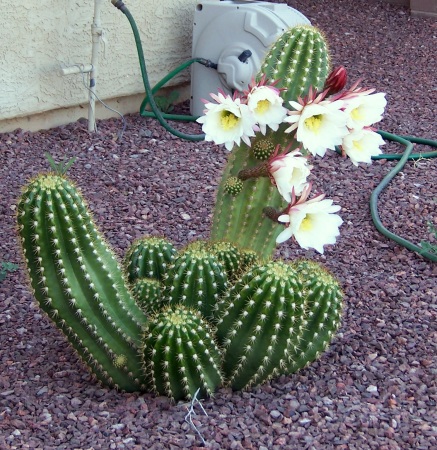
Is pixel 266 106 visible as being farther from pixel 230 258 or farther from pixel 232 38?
pixel 232 38

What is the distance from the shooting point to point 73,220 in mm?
2354

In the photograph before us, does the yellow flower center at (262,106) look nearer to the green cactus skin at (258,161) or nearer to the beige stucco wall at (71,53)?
the green cactus skin at (258,161)

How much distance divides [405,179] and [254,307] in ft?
8.81

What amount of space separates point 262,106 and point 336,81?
31 centimetres

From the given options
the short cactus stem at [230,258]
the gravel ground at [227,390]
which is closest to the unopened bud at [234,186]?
the short cactus stem at [230,258]

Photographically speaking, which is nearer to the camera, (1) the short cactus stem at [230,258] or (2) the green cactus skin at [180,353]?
(2) the green cactus skin at [180,353]

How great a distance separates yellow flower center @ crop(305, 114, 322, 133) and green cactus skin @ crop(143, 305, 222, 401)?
0.70 metres

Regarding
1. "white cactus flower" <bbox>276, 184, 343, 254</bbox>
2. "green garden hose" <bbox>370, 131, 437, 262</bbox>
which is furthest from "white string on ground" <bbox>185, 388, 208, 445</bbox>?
"green garden hose" <bbox>370, 131, 437, 262</bbox>

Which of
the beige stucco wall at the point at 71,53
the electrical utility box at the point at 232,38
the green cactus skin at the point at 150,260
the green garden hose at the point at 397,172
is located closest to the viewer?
the green cactus skin at the point at 150,260

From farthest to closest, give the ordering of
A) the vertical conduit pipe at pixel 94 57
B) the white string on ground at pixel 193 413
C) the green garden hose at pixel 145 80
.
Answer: the green garden hose at pixel 145 80, the vertical conduit pipe at pixel 94 57, the white string on ground at pixel 193 413

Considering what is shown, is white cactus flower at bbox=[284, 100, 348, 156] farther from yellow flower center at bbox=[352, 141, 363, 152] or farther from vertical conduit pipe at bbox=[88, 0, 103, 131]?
vertical conduit pipe at bbox=[88, 0, 103, 131]

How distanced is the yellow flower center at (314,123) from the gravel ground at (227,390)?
2.85 feet

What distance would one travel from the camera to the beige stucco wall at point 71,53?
16.1ft

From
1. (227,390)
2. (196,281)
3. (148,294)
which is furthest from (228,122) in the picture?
(227,390)
